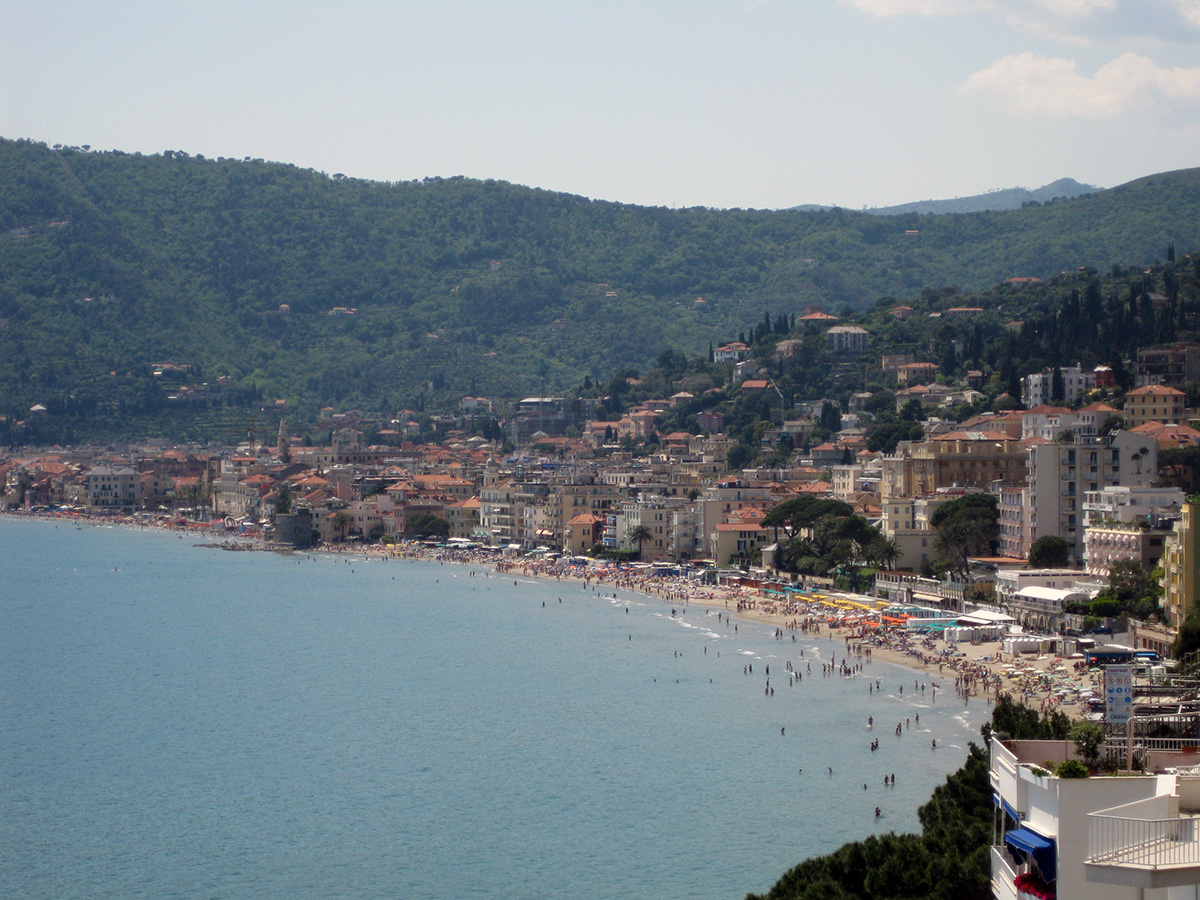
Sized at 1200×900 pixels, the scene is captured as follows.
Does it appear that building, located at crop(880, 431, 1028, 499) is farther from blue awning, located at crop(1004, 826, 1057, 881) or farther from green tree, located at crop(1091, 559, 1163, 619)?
blue awning, located at crop(1004, 826, 1057, 881)

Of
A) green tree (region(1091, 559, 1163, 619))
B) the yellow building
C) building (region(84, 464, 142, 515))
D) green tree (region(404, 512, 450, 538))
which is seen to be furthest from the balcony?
building (region(84, 464, 142, 515))

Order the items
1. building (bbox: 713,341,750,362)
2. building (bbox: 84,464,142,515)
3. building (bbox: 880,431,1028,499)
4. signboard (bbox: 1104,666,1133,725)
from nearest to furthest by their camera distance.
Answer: signboard (bbox: 1104,666,1133,725)
building (bbox: 880,431,1028,499)
building (bbox: 84,464,142,515)
building (bbox: 713,341,750,362)

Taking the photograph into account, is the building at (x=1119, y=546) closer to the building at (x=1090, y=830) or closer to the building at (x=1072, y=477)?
the building at (x=1072, y=477)

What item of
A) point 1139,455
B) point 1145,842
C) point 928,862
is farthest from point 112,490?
point 1145,842

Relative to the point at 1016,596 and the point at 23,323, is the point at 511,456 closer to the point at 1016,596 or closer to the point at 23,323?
the point at 1016,596

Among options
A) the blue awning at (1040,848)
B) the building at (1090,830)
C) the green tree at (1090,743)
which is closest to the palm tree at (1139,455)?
the building at (1090,830)

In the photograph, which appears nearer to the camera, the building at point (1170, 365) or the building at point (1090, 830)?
the building at point (1090, 830)
